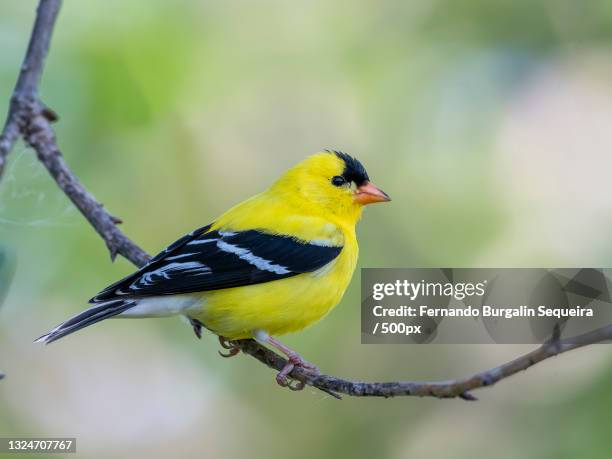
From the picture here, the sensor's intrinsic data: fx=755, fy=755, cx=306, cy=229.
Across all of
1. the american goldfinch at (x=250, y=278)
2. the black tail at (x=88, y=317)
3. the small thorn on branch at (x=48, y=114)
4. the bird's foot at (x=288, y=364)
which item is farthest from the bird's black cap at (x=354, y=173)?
the small thorn on branch at (x=48, y=114)

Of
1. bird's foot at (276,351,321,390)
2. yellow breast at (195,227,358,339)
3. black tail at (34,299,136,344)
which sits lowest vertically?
bird's foot at (276,351,321,390)

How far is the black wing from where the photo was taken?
10.1 feet

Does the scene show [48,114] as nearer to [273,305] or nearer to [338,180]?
[273,305]

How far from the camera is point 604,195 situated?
176 inches

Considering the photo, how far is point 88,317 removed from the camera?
292 cm

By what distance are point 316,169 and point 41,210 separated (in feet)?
5.42

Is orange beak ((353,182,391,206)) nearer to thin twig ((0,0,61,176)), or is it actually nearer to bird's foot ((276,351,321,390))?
bird's foot ((276,351,321,390))

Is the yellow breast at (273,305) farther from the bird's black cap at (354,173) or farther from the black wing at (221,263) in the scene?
the bird's black cap at (354,173)

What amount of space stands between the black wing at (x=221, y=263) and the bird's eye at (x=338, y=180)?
452mm

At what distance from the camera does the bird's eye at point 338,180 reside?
381 cm

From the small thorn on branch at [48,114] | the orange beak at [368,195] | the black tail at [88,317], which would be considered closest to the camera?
the black tail at [88,317]

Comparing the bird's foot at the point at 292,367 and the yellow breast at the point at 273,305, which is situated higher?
the yellow breast at the point at 273,305

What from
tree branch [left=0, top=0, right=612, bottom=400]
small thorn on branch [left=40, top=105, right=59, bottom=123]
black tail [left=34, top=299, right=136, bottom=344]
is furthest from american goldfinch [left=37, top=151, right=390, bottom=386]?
small thorn on branch [left=40, top=105, right=59, bottom=123]

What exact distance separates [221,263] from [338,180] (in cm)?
85
